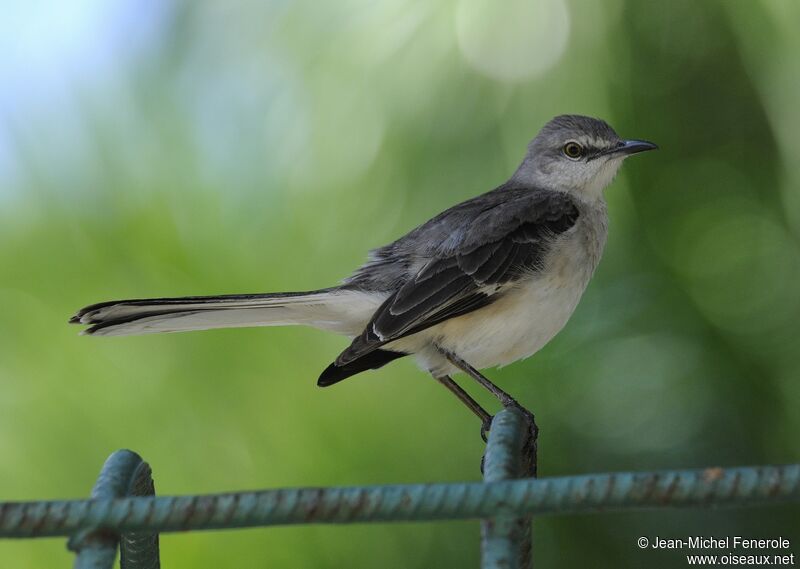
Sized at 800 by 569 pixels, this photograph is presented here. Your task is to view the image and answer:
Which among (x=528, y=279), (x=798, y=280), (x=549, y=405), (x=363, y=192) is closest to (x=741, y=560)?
(x=549, y=405)

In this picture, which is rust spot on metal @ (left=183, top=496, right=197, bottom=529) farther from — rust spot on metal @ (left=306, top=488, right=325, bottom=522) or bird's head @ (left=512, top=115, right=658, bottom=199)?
bird's head @ (left=512, top=115, right=658, bottom=199)

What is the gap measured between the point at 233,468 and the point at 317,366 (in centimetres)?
34

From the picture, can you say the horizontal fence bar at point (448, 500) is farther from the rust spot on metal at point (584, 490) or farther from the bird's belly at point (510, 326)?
the bird's belly at point (510, 326)

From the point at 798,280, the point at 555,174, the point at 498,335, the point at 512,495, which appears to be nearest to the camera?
Answer: the point at 512,495

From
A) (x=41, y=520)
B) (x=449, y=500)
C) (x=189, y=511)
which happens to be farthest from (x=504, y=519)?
(x=41, y=520)

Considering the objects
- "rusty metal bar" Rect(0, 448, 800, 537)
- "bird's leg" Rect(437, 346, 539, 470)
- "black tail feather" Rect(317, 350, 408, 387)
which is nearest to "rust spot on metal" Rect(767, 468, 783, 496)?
"rusty metal bar" Rect(0, 448, 800, 537)

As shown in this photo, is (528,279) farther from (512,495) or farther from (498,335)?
(512,495)

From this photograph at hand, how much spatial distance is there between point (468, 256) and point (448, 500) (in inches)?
70.1

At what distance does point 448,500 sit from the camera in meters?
0.95

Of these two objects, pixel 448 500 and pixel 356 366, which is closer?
pixel 448 500

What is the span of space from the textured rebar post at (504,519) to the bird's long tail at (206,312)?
1.14 meters

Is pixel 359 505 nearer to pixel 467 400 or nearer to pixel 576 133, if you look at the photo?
pixel 467 400

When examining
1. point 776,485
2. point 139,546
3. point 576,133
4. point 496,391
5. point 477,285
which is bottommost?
point 776,485

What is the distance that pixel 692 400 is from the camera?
2.32 meters
